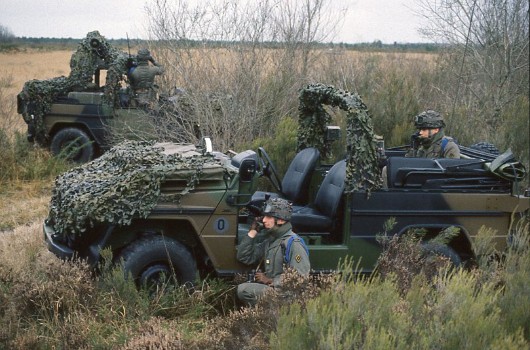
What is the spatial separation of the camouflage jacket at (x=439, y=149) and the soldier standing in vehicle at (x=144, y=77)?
6.57 meters

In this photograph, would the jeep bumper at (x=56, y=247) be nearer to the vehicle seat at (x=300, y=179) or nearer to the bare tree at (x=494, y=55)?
the vehicle seat at (x=300, y=179)

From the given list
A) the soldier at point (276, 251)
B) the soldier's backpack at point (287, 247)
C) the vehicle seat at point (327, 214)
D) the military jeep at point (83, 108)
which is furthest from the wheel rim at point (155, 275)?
the military jeep at point (83, 108)

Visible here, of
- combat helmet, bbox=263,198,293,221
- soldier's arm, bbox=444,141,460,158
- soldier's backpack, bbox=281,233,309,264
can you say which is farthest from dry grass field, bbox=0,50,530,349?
soldier's arm, bbox=444,141,460,158

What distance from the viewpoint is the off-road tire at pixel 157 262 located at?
6.51 m

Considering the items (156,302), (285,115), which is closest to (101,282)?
(156,302)

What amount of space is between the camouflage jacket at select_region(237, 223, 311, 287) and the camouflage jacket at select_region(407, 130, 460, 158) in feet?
8.53

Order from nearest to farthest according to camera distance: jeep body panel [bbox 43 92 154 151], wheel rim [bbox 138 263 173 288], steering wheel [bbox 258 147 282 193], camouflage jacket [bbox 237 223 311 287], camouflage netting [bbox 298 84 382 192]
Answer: camouflage jacket [bbox 237 223 311 287] → wheel rim [bbox 138 263 173 288] → camouflage netting [bbox 298 84 382 192] → steering wheel [bbox 258 147 282 193] → jeep body panel [bbox 43 92 154 151]

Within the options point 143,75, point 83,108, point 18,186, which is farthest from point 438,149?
point 83,108

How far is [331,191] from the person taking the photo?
7.16m

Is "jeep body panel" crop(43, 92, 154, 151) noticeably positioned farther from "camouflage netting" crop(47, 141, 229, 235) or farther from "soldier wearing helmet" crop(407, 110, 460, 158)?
"camouflage netting" crop(47, 141, 229, 235)

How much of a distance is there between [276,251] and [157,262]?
1132mm

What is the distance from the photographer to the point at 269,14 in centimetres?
1370

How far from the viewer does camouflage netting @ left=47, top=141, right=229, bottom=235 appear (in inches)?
247

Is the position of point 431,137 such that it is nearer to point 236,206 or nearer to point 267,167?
point 267,167
